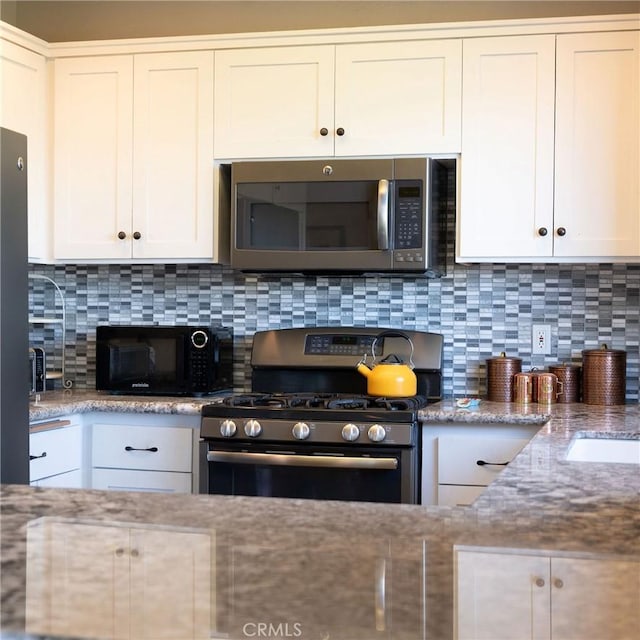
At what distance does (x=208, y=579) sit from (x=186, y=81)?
297 cm

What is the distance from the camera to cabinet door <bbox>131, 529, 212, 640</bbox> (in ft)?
2.41

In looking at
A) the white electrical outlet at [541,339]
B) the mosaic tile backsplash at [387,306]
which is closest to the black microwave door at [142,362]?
the mosaic tile backsplash at [387,306]

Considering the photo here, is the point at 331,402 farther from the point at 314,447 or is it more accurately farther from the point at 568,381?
the point at 568,381

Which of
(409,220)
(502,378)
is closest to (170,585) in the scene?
(409,220)

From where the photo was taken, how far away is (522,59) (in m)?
3.29

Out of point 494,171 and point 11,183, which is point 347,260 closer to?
point 494,171

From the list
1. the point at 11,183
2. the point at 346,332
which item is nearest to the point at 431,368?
the point at 346,332

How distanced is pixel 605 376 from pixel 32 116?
2446mm

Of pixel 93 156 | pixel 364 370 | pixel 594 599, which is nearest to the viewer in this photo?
pixel 594 599

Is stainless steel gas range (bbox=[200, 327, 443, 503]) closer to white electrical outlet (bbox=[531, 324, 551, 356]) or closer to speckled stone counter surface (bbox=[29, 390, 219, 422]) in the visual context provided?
speckled stone counter surface (bbox=[29, 390, 219, 422])

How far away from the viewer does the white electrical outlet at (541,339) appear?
3.57 metres

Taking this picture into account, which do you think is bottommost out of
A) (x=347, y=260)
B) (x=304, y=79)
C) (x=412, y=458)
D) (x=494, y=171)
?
(x=412, y=458)

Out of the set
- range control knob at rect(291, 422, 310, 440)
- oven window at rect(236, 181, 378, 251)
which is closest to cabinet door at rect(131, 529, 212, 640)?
range control knob at rect(291, 422, 310, 440)

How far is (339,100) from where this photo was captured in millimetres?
3412
